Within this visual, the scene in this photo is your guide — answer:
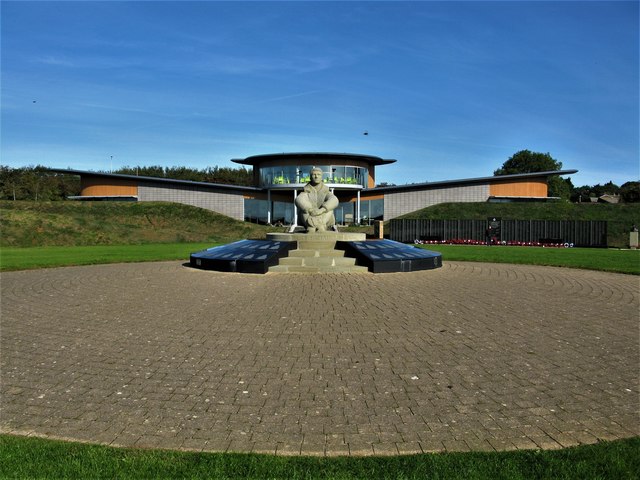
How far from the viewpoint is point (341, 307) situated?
9.55 m

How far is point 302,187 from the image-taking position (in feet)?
186

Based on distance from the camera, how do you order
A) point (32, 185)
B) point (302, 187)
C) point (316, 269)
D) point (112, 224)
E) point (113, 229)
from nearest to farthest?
point (316, 269) < point (113, 229) < point (112, 224) < point (302, 187) < point (32, 185)

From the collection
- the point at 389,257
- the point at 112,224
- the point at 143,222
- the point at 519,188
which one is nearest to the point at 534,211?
the point at 519,188

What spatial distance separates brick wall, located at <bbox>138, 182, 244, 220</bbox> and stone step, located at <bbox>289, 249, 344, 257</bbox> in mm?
40200

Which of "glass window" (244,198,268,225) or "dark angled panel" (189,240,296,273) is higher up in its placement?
"glass window" (244,198,268,225)

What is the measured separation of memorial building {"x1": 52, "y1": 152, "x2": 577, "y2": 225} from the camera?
5566 centimetres

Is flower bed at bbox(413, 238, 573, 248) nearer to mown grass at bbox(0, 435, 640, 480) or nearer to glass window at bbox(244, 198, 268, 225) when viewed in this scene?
glass window at bbox(244, 198, 268, 225)

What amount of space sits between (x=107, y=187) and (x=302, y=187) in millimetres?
24344

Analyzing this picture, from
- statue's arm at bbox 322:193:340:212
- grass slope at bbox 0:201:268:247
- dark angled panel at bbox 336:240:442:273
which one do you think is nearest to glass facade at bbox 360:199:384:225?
grass slope at bbox 0:201:268:247

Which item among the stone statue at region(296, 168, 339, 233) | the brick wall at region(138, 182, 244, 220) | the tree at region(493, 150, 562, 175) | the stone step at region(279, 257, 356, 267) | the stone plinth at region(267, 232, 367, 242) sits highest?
the tree at region(493, 150, 562, 175)

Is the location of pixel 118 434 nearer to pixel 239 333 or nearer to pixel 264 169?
pixel 239 333

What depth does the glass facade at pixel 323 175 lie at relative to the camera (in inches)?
2264

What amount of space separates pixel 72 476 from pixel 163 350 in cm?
325

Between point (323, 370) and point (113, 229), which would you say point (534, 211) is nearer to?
point (113, 229)
